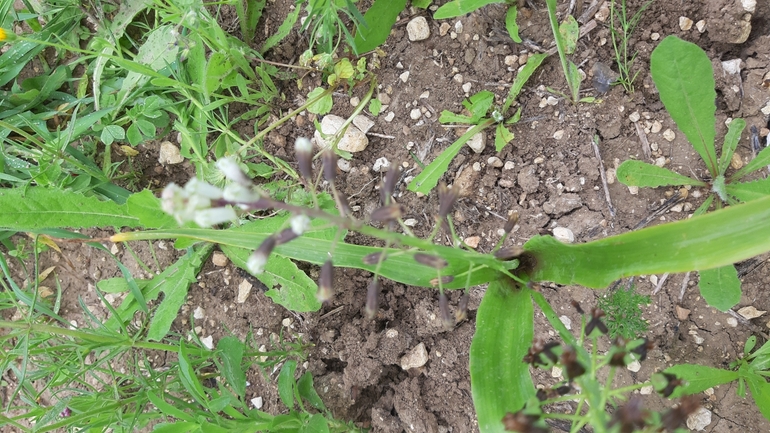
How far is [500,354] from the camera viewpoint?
75.9 inches

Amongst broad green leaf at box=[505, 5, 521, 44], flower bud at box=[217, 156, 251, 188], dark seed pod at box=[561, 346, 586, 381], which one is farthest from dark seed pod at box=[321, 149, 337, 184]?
broad green leaf at box=[505, 5, 521, 44]

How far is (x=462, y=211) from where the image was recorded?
8.38 ft

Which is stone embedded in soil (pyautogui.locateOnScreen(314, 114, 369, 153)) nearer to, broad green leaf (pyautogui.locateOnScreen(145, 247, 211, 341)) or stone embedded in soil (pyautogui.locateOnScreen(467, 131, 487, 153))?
stone embedded in soil (pyautogui.locateOnScreen(467, 131, 487, 153))

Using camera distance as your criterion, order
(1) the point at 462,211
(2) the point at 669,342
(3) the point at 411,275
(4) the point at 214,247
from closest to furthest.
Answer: (3) the point at 411,275 < (2) the point at 669,342 < (1) the point at 462,211 < (4) the point at 214,247

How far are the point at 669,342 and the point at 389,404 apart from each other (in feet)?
4.30

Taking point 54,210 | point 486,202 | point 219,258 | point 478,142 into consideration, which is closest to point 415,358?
point 486,202

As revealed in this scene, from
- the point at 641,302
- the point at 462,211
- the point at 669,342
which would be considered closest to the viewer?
the point at 641,302

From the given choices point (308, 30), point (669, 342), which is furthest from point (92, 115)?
point (669, 342)

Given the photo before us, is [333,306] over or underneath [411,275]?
underneath

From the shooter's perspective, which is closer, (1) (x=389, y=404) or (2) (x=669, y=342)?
(2) (x=669, y=342)

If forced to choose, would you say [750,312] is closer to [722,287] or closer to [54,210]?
[722,287]

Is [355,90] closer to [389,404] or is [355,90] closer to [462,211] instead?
[462,211]

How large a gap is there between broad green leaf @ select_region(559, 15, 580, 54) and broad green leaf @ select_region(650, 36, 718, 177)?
415mm

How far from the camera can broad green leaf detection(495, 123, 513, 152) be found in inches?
96.3
